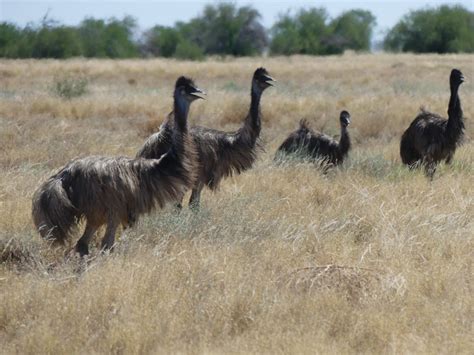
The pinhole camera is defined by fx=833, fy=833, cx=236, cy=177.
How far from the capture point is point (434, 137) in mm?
10438

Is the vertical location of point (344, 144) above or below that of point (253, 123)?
below

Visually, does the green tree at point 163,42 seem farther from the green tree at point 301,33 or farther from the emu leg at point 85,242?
the emu leg at point 85,242

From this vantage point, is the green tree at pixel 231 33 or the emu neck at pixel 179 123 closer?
the emu neck at pixel 179 123

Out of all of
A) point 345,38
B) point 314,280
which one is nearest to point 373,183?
point 314,280

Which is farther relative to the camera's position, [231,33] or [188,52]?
[231,33]

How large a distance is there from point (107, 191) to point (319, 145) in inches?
223

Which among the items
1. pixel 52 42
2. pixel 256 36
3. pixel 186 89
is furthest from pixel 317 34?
pixel 186 89

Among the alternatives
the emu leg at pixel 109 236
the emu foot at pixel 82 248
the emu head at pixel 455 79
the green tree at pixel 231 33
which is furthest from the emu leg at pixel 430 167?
the green tree at pixel 231 33

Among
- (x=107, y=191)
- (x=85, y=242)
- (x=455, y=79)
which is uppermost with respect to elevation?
(x=455, y=79)

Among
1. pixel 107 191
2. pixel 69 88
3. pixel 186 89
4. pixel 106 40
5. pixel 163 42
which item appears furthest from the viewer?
pixel 163 42

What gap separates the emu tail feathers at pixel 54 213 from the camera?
597cm

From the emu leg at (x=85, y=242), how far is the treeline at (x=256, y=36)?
49564mm

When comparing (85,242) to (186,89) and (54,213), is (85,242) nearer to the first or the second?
(54,213)

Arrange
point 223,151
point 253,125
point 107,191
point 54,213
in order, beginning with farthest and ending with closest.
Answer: point 253,125 → point 223,151 → point 107,191 → point 54,213
